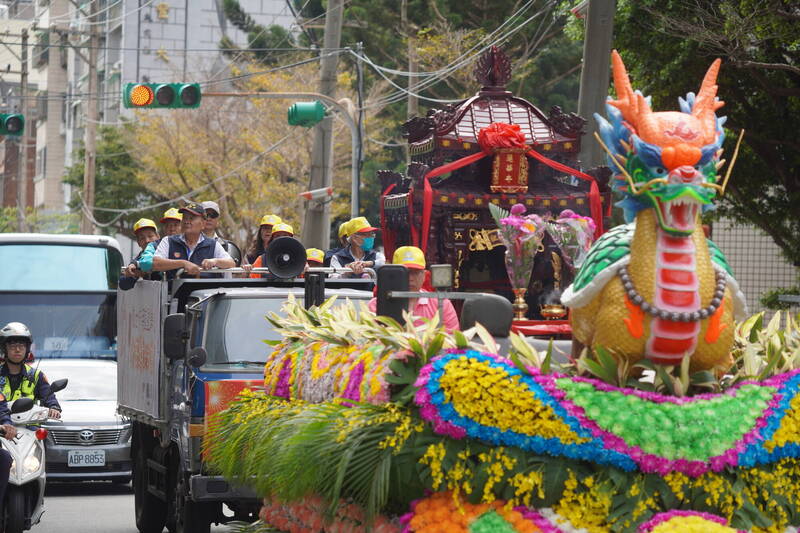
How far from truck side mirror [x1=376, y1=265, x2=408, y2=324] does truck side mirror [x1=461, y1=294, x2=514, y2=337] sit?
0.60m

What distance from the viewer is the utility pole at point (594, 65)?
1541 centimetres

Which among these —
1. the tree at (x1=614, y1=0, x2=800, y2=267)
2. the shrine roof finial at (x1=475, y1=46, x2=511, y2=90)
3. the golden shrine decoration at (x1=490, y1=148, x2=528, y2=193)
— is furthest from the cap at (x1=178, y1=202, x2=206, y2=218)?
the tree at (x1=614, y1=0, x2=800, y2=267)

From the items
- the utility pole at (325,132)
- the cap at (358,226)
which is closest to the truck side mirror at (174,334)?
the cap at (358,226)

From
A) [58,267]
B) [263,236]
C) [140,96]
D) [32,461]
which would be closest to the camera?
[32,461]

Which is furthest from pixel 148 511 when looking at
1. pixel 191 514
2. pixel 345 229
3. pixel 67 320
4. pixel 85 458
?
pixel 67 320

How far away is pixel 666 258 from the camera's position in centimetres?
616

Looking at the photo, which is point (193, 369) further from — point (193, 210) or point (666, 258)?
point (666, 258)

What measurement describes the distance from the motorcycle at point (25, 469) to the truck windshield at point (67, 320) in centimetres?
678

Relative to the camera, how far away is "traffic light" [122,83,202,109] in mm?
23172

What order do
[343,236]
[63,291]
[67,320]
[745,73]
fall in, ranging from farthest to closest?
[745,73] → [63,291] → [67,320] → [343,236]

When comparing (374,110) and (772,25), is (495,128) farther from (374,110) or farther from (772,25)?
(374,110)

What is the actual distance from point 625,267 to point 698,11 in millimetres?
12110

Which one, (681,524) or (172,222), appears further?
(172,222)

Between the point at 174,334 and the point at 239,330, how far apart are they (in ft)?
1.99
